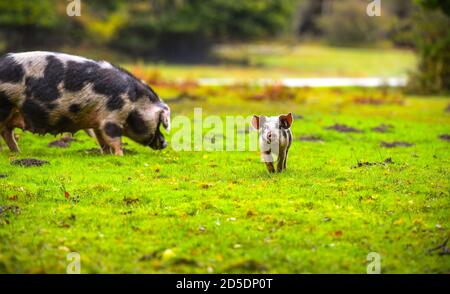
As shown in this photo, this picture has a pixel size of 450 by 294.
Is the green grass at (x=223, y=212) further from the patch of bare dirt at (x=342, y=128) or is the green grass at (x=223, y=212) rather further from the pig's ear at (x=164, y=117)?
the patch of bare dirt at (x=342, y=128)

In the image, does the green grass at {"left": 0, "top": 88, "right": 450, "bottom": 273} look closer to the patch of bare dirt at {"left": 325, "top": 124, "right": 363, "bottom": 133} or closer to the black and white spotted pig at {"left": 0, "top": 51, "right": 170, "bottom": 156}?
the black and white spotted pig at {"left": 0, "top": 51, "right": 170, "bottom": 156}

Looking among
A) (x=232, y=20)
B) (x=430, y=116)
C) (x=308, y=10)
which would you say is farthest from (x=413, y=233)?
(x=308, y=10)

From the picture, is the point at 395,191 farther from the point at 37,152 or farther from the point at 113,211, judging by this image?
the point at 37,152

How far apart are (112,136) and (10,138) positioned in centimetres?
234

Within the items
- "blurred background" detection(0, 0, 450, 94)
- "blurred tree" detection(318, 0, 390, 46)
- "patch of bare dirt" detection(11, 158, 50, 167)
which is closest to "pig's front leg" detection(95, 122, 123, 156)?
"patch of bare dirt" detection(11, 158, 50, 167)

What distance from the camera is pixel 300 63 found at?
174 feet

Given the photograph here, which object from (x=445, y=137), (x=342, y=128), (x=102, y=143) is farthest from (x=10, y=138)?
(x=445, y=137)

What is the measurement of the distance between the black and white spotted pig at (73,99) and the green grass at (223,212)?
2.16ft

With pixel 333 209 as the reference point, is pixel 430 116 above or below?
below

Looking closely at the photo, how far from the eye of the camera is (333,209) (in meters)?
10.8

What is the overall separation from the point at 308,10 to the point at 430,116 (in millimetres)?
51454

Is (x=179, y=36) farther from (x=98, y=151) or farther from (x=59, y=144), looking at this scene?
(x=98, y=151)

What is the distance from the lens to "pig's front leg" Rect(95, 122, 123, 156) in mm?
14633

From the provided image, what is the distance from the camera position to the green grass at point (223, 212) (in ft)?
28.7
